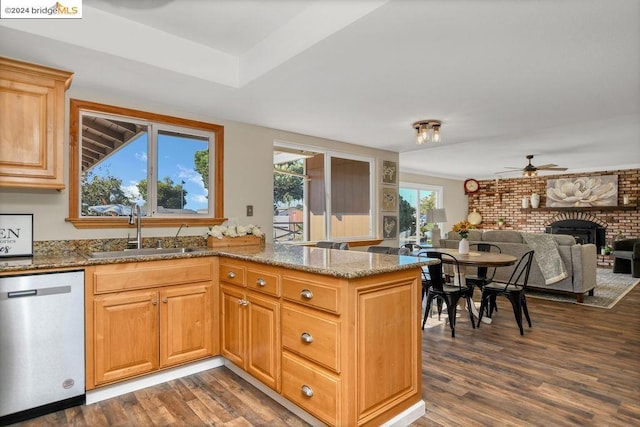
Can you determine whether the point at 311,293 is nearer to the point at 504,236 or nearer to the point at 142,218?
the point at 142,218

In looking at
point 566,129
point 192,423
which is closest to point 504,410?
point 192,423

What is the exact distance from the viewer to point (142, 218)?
3146 millimetres

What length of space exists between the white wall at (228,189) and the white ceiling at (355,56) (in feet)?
0.44

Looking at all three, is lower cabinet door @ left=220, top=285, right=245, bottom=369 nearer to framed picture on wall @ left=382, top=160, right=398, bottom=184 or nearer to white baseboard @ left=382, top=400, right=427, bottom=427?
white baseboard @ left=382, top=400, right=427, bottom=427

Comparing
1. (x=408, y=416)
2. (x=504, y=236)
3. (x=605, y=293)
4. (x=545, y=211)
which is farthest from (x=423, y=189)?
(x=408, y=416)

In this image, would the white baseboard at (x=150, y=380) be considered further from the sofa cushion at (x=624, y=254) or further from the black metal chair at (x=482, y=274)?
the sofa cushion at (x=624, y=254)

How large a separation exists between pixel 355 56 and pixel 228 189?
76.4 inches

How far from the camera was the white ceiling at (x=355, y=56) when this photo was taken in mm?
1959

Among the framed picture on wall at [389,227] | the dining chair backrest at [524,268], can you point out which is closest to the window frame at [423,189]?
the framed picture on wall at [389,227]

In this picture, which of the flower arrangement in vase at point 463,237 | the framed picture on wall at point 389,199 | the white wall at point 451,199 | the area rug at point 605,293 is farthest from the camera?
the white wall at point 451,199

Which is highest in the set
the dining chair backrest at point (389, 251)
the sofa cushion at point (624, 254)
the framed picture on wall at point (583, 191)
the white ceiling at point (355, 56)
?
the white ceiling at point (355, 56)

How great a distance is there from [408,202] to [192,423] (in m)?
7.97

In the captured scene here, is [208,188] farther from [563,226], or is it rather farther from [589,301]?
[563,226]

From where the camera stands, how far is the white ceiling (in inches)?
77.1
